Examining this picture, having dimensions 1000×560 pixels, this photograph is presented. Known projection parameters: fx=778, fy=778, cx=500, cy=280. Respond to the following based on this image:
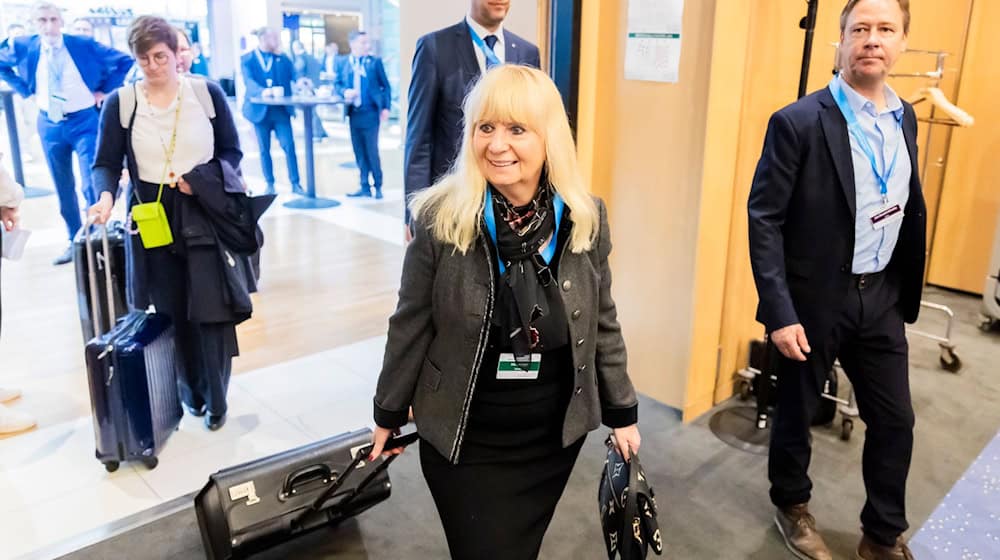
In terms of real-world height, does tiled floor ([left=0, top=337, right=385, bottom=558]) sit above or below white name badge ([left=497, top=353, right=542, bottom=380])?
below

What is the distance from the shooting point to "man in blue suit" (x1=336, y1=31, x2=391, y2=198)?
8.35 m

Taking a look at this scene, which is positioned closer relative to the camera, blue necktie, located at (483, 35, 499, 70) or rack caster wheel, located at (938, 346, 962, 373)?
blue necktie, located at (483, 35, 499, 70)

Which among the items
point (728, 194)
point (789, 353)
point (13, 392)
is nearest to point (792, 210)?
point (789, 353)

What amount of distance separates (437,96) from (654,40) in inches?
39.6

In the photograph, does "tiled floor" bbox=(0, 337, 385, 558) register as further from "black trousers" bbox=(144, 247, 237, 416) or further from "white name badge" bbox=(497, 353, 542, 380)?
"white name badge" bbox=(497, 353, 542, 380)

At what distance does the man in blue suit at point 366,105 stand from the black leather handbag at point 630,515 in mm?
7223

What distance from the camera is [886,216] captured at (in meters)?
2.17

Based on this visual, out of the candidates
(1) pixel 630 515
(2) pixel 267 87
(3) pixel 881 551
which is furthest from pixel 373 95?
(1) pixel 630 515

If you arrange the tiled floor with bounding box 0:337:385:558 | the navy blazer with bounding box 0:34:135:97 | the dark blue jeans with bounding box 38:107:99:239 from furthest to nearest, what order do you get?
1. the dark blue jeans with bounding box 38:107:99:239
2. the navy blazer with bounding box 0:34:135:97
3. the tiled floor with bounding box 0:337:385:558

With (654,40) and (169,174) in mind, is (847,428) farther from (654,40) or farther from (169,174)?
(169,174)

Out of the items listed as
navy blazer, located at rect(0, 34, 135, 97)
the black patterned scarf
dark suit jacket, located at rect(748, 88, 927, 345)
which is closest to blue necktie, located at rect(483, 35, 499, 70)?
dark suit jacket, located at rect(748, 88, 927, 345)

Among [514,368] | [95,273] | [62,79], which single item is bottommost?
[95,273]

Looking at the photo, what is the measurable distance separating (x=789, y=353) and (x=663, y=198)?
3.90ft

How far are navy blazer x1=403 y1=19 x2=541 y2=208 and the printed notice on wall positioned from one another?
842 mm
